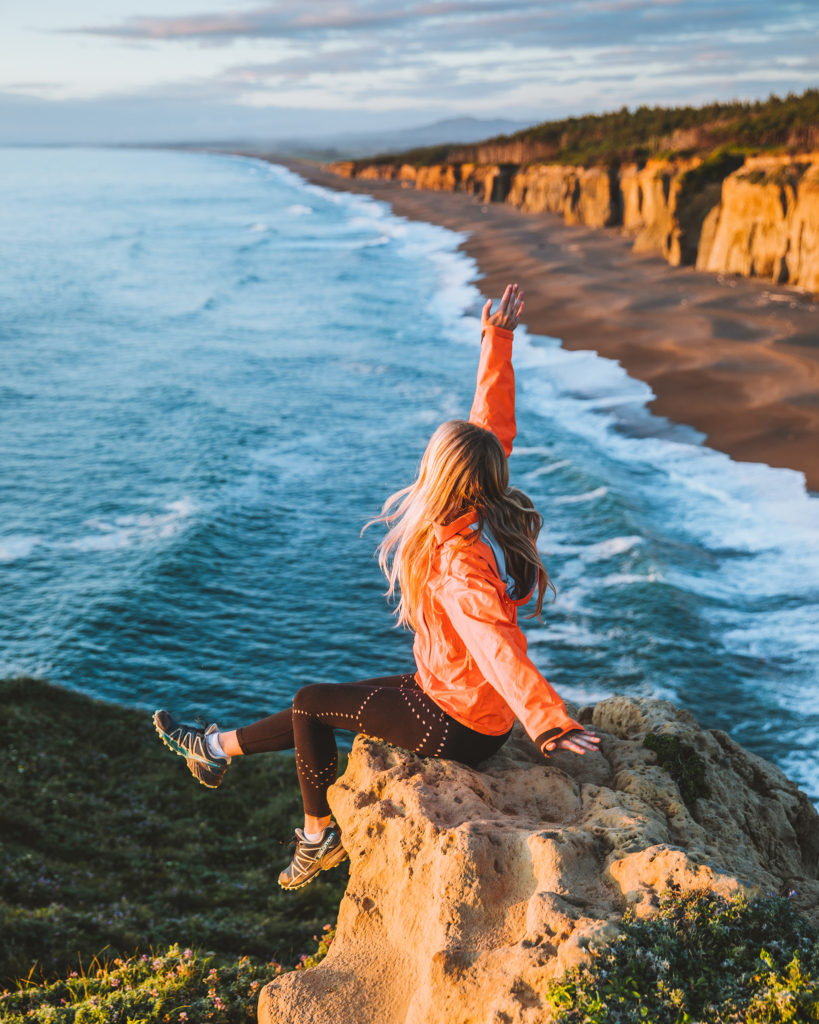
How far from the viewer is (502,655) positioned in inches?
159

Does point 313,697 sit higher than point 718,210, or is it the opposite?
point 718,210

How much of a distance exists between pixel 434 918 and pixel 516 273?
37103 mm

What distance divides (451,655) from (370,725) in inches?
25.6

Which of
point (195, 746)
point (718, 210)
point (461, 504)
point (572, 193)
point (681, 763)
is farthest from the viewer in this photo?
point (572, 193)

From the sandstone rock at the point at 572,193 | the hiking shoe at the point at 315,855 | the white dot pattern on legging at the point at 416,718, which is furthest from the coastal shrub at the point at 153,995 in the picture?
the sandstone rock at the point at 572,193

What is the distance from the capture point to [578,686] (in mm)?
11102

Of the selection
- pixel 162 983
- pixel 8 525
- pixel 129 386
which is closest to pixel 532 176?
pixel 129 386

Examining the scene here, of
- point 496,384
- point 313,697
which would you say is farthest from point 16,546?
point 496,384

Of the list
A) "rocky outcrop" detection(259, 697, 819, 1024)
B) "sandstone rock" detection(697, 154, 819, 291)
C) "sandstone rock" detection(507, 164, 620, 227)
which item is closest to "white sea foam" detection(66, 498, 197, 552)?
"rocky outcrop" detection(259, 697, 819, 1024)

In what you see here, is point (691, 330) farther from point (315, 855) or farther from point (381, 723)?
point (315, 855)

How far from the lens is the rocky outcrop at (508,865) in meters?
3.56

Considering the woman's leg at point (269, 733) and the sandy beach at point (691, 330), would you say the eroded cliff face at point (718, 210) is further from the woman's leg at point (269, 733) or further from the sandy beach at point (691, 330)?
the woman's leg at point (269, 733)

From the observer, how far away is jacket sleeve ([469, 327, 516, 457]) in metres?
5.32

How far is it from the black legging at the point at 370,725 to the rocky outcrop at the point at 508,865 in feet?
0.36
